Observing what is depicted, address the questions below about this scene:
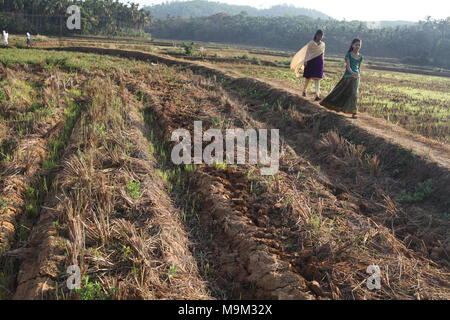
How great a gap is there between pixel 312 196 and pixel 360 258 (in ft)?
4.64

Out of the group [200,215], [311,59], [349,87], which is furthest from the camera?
[311,59]

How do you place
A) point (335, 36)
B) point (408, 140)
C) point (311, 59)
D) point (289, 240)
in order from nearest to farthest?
point (289, 240)
point (408, 140)
point (311, 59)
point (335, 36)

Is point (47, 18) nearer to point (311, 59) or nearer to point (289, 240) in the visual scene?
point (311, 59)

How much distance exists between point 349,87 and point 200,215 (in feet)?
15.9

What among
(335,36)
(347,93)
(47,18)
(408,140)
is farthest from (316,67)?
(335,36)

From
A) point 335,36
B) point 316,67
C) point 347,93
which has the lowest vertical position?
point 347,93

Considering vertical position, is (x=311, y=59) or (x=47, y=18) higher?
(x=47, y=18)

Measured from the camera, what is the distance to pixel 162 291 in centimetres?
278

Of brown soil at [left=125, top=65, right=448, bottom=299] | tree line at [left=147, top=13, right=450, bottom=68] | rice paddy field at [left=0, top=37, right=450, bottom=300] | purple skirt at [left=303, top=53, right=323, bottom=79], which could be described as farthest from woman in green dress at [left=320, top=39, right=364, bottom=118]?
tree line at [left=147, top=13, right=450, bottom=68]

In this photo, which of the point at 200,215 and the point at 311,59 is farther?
the point at 311,59

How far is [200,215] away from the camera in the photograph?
422 cm

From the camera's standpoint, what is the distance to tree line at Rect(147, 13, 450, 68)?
2318 inches

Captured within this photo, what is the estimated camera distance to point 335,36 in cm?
7156
